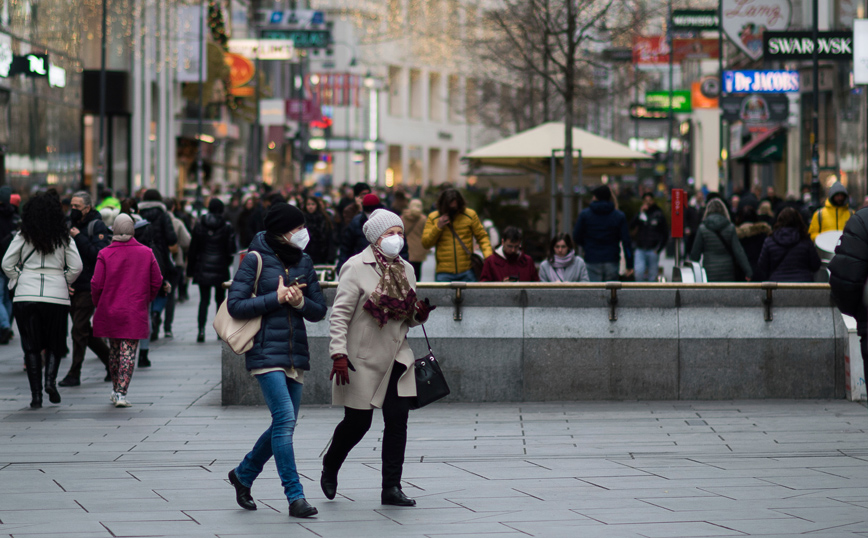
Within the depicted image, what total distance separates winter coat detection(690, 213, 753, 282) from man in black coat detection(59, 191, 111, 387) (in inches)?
252

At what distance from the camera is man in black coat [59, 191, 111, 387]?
474 inches

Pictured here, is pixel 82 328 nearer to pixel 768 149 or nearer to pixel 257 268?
pixel 257 268

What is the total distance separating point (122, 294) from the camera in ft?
34.9

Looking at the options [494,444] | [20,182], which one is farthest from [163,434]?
[20,182]

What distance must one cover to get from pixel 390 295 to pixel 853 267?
231 centimetres

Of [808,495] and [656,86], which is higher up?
[656,86]

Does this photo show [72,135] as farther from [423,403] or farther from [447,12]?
[447,12]

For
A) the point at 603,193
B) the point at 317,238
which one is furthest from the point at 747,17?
the point at 317,238

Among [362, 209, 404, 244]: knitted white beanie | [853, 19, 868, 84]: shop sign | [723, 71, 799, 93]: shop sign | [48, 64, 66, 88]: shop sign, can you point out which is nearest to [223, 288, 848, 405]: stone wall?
[362, 209, 404, 244]: knitted white beanie

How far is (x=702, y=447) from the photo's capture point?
8547 mm

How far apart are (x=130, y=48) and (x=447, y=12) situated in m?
40.4

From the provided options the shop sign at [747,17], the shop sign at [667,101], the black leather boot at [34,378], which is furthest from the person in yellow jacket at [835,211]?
the shop sign at [667,101]

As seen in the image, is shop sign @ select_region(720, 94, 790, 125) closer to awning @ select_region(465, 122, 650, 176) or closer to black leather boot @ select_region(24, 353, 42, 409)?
awning @ select_region(465, 122, 650, 176)

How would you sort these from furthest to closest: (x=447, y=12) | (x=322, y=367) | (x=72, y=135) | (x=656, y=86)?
(x=447, y=12)
(x=656, y=86)
(x=72, y=135)
(x=322, y=367)
